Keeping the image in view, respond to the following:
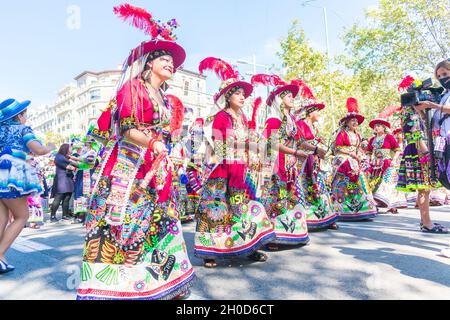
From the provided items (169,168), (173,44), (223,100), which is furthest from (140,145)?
(223,100)

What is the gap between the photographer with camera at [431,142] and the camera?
299 centimetres

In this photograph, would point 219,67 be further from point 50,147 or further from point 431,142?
point 431,142

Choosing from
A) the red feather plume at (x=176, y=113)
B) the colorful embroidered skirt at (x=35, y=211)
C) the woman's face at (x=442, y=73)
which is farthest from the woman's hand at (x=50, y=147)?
the colorful embroidered skirt at (x=35, y=211)

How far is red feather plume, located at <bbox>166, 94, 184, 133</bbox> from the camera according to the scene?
270cm

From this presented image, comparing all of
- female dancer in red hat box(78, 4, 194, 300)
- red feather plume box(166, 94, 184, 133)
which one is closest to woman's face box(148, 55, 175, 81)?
female dancer in red hat box(78, 4, 194, 300)

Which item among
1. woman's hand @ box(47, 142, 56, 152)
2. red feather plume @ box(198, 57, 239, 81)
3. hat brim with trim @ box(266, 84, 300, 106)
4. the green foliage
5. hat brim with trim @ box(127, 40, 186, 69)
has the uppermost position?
the green foliage

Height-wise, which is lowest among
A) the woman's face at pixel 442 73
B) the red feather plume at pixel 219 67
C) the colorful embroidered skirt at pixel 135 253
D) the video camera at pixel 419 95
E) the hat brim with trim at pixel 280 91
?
A: the colorful embroidered skirt at pixel 135 253

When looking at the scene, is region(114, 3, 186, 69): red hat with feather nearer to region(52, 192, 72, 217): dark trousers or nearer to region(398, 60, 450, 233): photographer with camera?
region(398, 60, 450, 233): photographer with camera

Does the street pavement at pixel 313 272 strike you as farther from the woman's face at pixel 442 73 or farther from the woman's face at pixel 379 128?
the woman's face at pixel 379 128

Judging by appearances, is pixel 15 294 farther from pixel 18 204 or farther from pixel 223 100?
pixel 223 100

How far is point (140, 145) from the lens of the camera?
2.33 metres

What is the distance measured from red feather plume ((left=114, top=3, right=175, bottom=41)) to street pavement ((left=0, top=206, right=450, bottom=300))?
6.58 ft

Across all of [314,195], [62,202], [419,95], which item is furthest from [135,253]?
[62,202]

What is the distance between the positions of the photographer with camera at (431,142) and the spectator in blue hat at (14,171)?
3.73 meters
